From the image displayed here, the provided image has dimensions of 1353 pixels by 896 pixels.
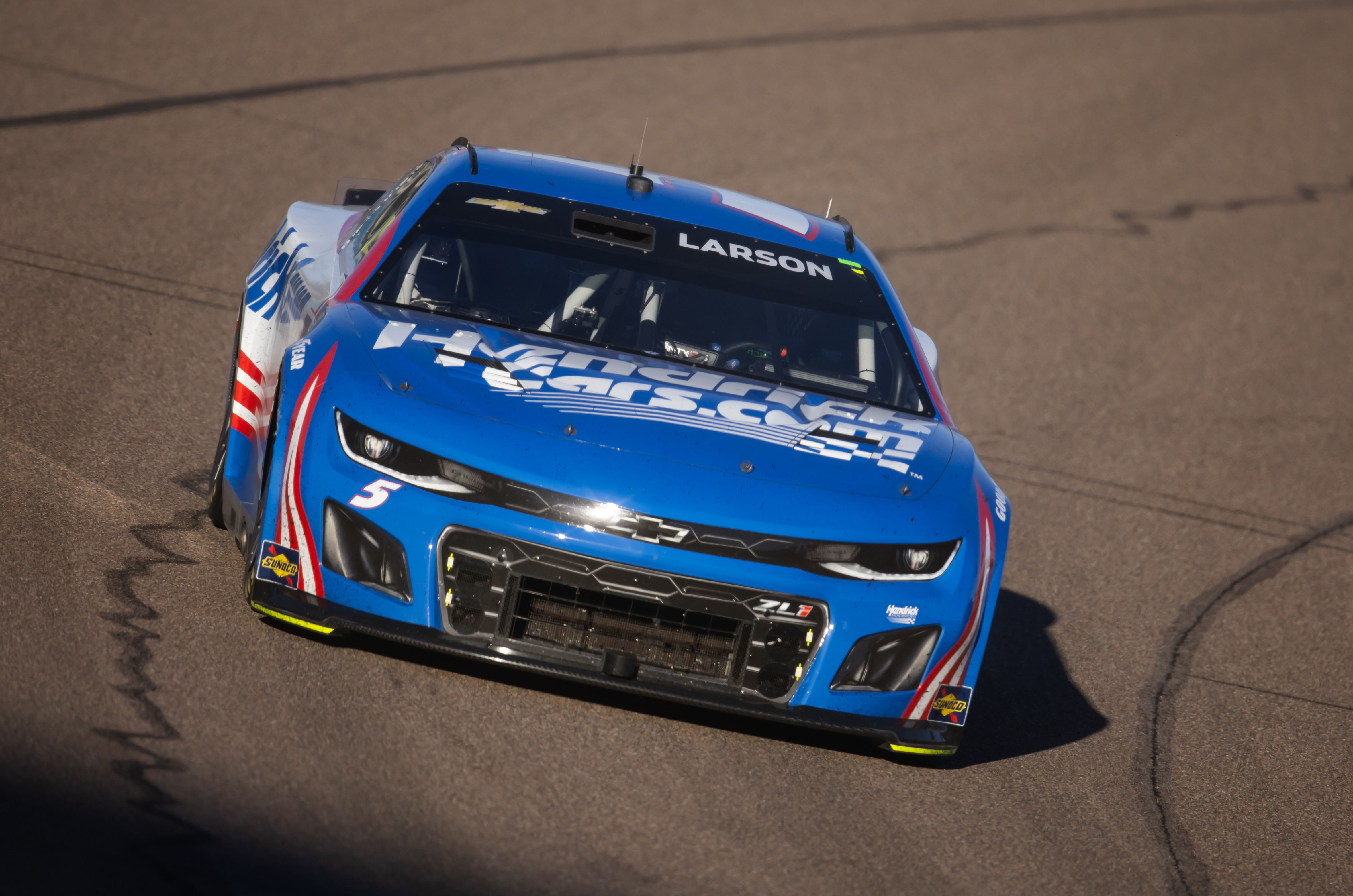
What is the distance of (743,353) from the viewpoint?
5457 mm

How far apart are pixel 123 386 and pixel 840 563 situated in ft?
13.4

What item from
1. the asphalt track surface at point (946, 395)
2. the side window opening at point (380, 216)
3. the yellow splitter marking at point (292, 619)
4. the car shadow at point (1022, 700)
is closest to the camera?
the asphalt track surface at point (946, 395)

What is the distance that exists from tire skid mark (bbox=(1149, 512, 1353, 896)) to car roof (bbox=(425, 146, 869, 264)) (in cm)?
207

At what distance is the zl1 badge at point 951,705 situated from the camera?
4.66 metres

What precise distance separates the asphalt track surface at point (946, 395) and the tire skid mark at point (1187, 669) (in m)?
0.03

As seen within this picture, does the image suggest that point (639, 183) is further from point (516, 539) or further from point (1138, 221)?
point (1138, 221)

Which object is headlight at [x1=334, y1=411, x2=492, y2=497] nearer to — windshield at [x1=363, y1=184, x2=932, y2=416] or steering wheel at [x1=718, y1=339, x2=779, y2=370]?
windshield at [x1=363, y1=184, x2=932, y2=416]

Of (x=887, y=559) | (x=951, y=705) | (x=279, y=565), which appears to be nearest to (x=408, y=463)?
(x=279, y=565)

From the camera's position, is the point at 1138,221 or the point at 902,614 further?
the point at 1138,221

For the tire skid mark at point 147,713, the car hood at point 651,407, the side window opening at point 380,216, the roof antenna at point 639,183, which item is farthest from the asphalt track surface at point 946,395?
the roof antenna at point 639,183

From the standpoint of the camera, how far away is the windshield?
535 centimetres

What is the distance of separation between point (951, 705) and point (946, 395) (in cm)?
556

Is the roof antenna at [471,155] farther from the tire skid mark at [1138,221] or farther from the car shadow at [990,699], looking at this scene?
the tire skid mark at [1138,221]

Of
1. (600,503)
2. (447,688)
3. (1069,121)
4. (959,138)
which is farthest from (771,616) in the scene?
(1069,121)
